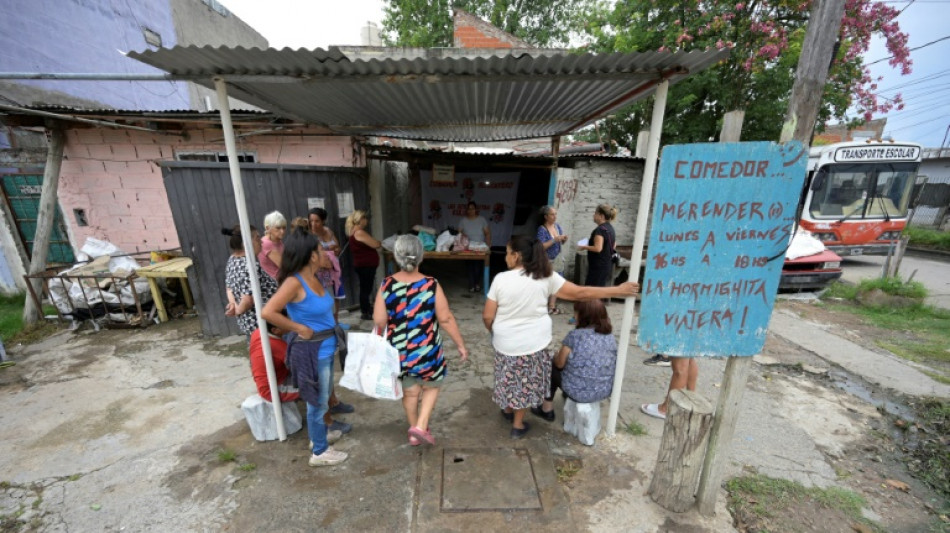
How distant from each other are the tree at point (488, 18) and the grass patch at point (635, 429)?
18.5 meters

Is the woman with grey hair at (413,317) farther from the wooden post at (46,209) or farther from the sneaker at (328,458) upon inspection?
the wooden post at (46,209)

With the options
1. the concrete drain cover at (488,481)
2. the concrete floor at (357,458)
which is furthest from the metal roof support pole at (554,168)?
the concrete drain cover at (488,481)

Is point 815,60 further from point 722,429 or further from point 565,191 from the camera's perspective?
point 722,429

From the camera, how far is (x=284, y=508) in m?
2.35

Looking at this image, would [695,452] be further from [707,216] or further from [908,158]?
[908,158]

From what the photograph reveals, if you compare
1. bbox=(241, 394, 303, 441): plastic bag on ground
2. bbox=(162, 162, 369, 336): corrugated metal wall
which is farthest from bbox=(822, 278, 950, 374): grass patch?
bbox=(162, 162, 369, 336): corrugated metal wall

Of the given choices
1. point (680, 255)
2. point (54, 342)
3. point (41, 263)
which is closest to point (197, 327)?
point (54, 342)

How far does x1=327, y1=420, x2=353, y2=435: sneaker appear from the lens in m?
3.01

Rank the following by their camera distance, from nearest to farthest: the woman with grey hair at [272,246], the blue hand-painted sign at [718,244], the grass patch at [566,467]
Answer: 1. the blue hand-painted sign at [718,244]
2. the grass patch at [566,467]
3. the woman with grey hair at [272,246]

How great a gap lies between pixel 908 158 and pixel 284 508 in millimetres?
12468

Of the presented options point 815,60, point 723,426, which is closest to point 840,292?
point 815,60

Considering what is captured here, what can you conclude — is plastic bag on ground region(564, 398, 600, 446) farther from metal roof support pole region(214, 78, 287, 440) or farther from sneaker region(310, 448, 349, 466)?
metal roof support pole region(214, 78, 287, 440)

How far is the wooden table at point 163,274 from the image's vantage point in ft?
16.9

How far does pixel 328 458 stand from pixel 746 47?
1138 centimetres
